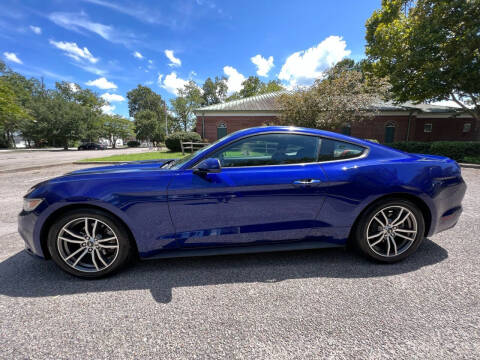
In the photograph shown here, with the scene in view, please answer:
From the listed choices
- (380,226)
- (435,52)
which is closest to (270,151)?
(380,226)

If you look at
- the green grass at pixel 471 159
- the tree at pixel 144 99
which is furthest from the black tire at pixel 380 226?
the tree at pixel 144 99

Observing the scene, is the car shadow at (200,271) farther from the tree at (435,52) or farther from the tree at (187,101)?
the tree at (187,101)

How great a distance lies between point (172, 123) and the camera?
50.1m

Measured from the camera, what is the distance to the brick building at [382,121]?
70.9 ft

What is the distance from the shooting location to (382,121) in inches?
875

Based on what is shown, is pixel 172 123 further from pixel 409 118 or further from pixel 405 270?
pixel 405 270

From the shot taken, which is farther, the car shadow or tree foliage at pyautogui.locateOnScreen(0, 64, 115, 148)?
tree foliage at pyautogui.locateOnScreen(0, 64, 115, 148)

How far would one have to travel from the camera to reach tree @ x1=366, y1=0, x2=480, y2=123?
39.3 ft

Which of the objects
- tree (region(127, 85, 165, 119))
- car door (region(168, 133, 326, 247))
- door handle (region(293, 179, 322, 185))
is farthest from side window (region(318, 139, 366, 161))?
tree (region(127, 85, 165, 119))

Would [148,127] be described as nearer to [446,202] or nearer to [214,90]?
[214,90]

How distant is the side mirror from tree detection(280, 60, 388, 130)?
14836mm

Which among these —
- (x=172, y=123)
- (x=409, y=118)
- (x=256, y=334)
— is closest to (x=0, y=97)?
(x=256, y=334)

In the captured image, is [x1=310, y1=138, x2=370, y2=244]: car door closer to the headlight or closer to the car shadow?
the car shadow

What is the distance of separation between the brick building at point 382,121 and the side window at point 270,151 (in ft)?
64.0
